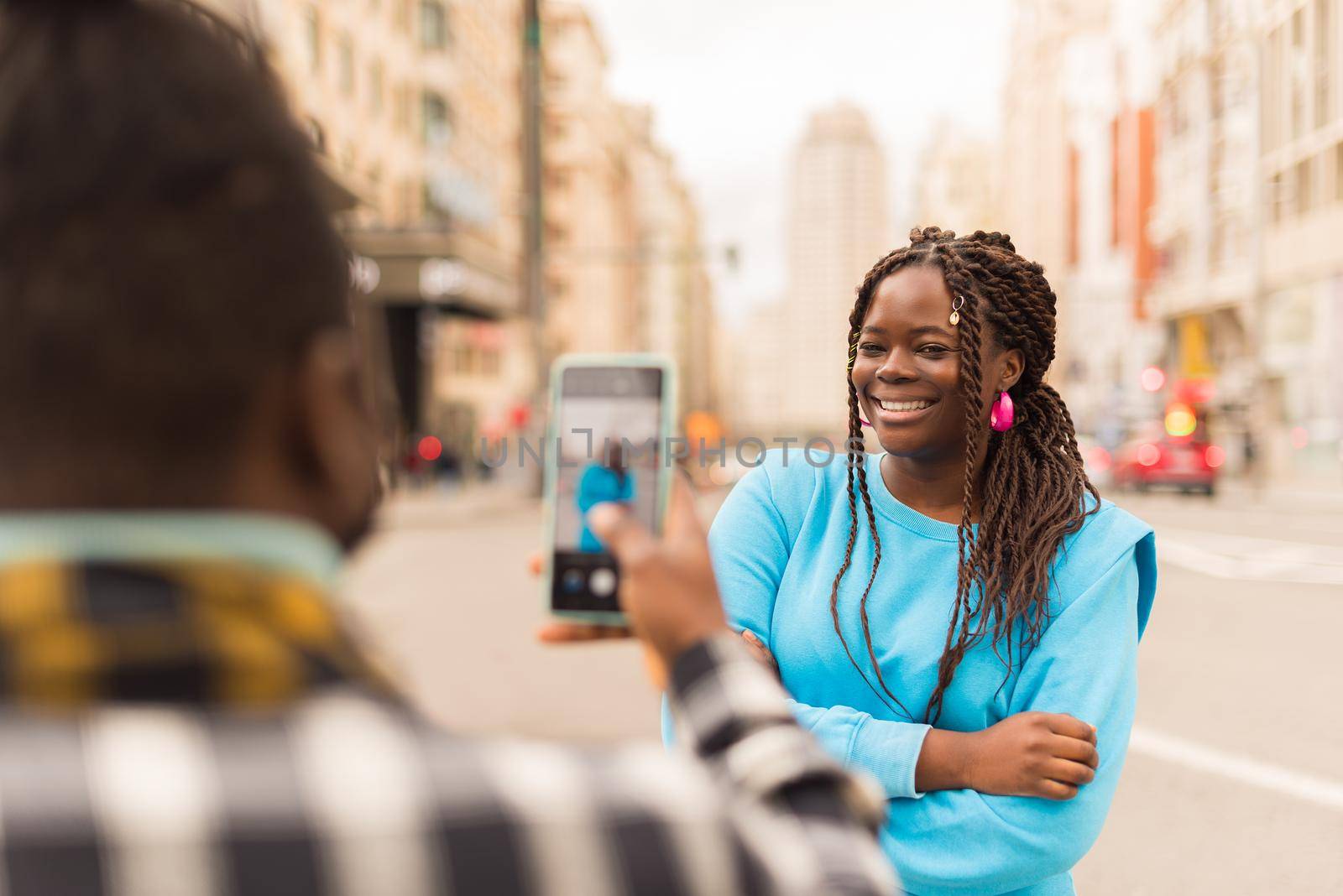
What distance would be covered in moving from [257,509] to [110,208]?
230 mm

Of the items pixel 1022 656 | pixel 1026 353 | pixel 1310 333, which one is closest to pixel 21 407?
pixel 1022 656

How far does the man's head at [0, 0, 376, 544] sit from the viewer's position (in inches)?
30.4

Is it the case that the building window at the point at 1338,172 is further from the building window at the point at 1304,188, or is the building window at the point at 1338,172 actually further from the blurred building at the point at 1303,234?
the building window at the point at 1304,188

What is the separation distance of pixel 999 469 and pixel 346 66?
32.9 m

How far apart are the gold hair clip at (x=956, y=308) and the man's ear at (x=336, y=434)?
4.57 ft

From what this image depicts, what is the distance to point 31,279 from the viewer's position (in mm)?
775

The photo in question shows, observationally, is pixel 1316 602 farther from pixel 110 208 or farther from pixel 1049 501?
pixel 110 208

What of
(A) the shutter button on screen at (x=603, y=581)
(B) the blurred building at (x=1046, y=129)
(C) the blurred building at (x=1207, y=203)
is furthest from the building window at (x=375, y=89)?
(B) the blurred building at (x=1046, y=129)

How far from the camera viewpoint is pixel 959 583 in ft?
6.46

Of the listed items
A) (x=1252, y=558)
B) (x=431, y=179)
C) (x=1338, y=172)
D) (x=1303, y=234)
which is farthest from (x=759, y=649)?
(x=1303, y=234)

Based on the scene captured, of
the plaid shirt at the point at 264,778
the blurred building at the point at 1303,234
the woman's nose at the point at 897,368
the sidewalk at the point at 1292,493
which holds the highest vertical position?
the blurred building at the point at 1303,234

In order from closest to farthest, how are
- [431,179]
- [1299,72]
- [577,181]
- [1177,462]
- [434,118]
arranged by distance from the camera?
[1177,462] → [1299,72] → [431,179] → [434,118] → [577,181]

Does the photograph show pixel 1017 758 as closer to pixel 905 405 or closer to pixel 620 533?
pixel 905 405

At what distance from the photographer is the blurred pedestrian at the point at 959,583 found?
1.79 meters
